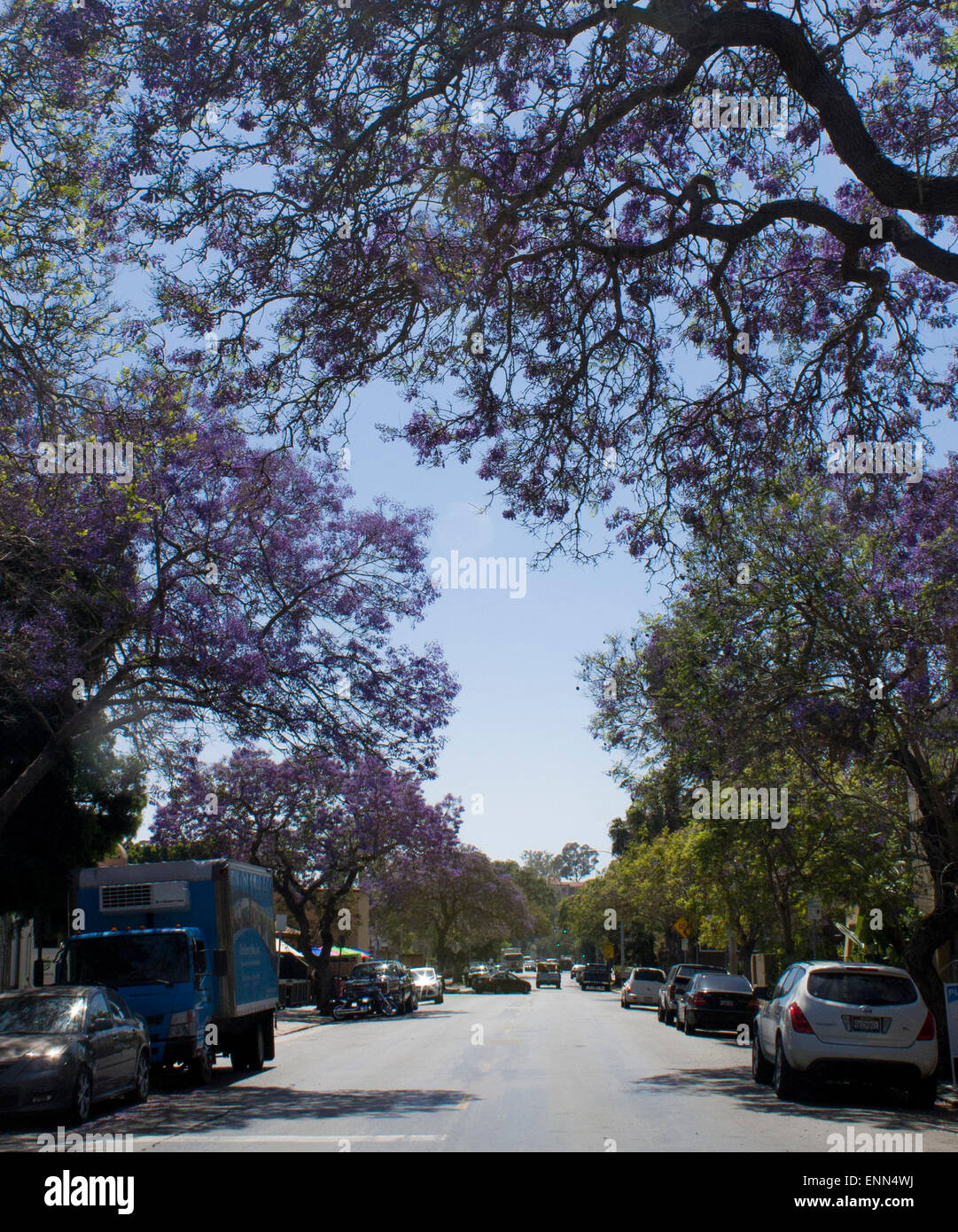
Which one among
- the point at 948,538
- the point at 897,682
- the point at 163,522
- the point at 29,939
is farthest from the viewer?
the point at 29,939

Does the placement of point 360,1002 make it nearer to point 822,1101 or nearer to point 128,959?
point 128,959

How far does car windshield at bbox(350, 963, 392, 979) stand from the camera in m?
39.6

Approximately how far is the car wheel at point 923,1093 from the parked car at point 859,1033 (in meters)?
0.01

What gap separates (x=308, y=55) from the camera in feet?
34.3

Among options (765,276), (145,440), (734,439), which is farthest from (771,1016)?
(145,440)

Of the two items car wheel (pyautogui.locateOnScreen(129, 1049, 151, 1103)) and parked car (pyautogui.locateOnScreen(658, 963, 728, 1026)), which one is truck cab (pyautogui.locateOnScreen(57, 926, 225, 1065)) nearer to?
car wheel (pyautogui.locateOnScreen(129, 1049, 151, 1103))

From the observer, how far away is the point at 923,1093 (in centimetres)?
1390

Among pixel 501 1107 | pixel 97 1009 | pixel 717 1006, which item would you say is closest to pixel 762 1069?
pixel 501 1107

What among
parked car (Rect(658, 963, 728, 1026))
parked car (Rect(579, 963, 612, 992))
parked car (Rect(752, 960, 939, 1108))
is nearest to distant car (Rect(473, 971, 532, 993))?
parked car (Rect(579, 963, 612, 992))

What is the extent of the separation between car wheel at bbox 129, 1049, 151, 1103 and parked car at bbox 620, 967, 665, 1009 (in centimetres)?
3293

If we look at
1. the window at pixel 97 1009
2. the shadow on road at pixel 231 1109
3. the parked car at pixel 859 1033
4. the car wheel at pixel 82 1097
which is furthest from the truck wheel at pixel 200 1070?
the parked car at pixel 859 1033

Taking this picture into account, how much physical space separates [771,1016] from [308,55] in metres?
12.2

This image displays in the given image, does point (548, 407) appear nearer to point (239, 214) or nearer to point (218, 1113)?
point (239, 214)

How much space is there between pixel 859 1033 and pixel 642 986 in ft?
110
